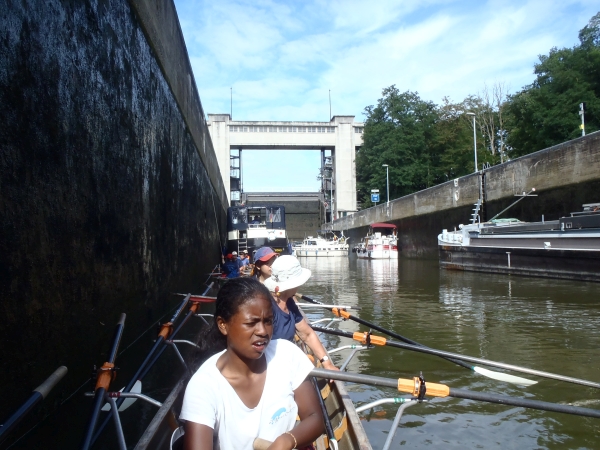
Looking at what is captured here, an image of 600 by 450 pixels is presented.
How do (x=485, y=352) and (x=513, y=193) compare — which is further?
(x=513, y=193)

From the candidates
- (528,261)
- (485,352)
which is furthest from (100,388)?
(528,261)

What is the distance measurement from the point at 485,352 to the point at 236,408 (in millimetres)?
6081

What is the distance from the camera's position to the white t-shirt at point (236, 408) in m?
2.04

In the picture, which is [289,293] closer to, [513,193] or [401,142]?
[513,193]

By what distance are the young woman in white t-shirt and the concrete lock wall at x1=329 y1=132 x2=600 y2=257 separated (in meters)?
19.2

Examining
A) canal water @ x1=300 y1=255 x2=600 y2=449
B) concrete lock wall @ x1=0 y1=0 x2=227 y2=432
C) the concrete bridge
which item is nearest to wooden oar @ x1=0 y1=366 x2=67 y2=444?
concrete lock wall @ x1=0 y1=0 x2=227 y2=432

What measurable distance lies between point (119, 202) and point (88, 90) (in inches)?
48.8

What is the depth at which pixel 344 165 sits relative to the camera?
55000 millimetres

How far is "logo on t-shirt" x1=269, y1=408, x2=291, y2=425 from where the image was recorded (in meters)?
2.17

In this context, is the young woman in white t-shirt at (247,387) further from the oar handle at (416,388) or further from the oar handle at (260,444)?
the oar handle at (416,388)

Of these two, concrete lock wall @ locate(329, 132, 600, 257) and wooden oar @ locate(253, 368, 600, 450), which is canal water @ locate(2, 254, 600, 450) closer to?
wooden oar @ locate(253, 368, 600, 450)

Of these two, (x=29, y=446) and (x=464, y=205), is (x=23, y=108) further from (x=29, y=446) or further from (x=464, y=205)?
(x=464, y=205)

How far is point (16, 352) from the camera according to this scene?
2980 mm

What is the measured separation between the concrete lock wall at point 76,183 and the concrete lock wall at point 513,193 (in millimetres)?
16777
